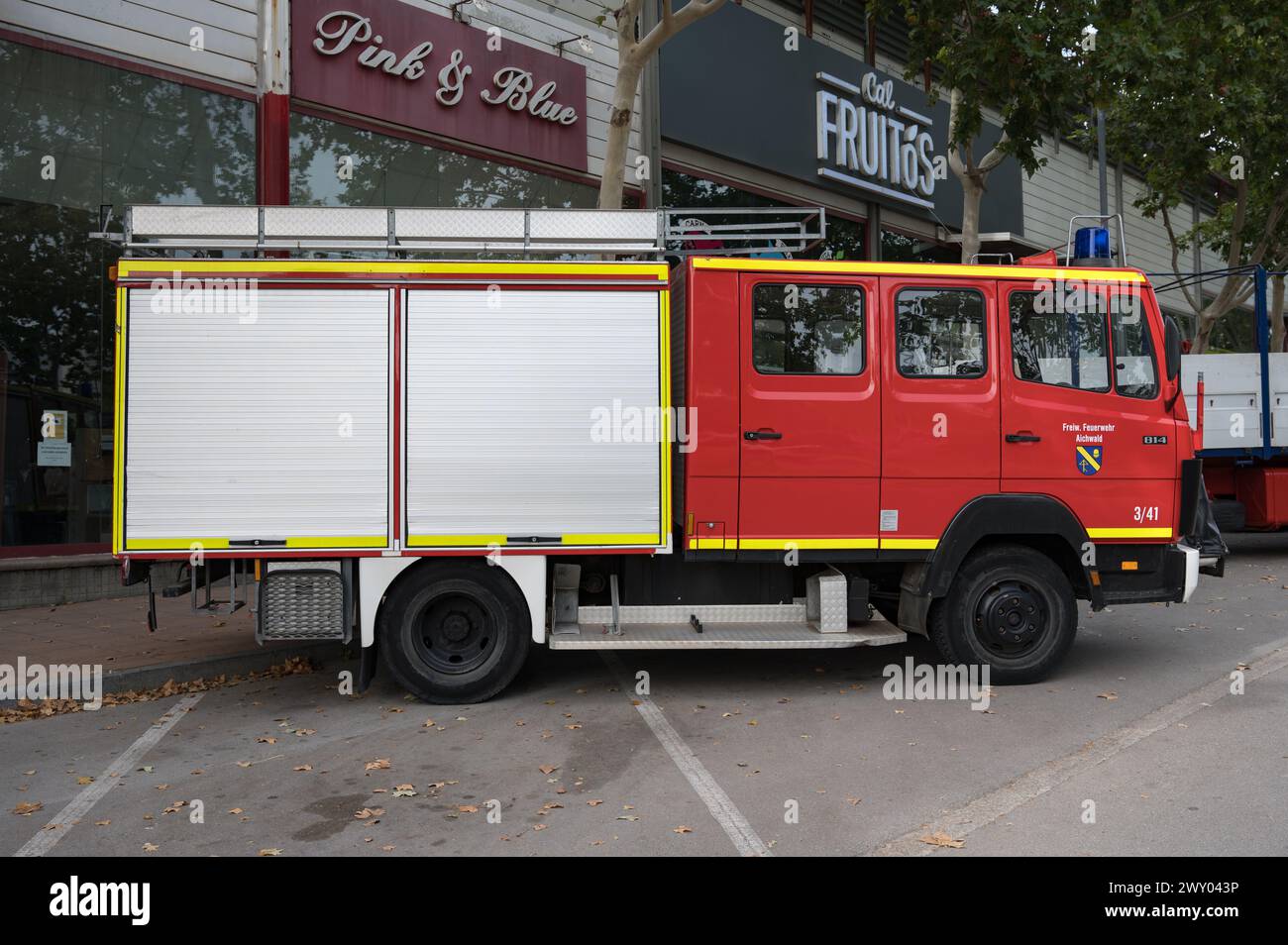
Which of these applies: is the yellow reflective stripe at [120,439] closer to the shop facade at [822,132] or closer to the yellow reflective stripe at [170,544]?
the yellow reflective stripe at [170,544]

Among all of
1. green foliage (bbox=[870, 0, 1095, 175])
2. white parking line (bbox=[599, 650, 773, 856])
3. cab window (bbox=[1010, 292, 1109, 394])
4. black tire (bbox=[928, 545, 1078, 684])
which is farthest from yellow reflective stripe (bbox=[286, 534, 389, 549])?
green foliage (bbox=[870, 0, 1095, 175])

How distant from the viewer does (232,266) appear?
676cm

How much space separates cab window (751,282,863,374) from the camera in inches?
281

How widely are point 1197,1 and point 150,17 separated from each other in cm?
1311

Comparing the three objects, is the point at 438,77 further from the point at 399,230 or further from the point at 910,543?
the point at 910,543

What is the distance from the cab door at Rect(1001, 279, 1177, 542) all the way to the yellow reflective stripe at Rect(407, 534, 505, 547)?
3.41 metres

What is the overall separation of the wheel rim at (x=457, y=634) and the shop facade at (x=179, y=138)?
5.73 metres

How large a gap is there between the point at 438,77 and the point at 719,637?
358 inches

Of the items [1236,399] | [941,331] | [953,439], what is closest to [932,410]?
[953,439]

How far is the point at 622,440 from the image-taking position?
22.8 feet

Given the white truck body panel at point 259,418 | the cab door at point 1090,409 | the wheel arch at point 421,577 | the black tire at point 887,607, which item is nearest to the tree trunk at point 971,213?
the cab door at point 1090,409
